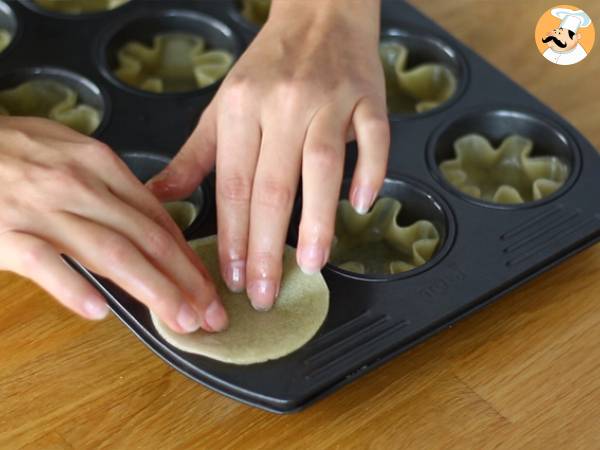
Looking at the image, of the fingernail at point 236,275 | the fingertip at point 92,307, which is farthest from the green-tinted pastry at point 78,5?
the fingertip at point 92,307

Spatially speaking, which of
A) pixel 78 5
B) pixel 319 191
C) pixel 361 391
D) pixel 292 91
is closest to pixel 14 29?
pixel 78 5

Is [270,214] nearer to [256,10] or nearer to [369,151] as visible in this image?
[369,151]

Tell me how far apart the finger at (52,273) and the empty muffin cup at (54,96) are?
0.45 m

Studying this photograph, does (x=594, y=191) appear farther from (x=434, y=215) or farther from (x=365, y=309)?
(x=365, y=309)

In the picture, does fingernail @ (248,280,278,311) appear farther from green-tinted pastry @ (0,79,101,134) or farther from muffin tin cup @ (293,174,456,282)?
Answer: green-tinted pastry @ (0,79,101,134)

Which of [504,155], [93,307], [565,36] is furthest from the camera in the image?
[565,36]

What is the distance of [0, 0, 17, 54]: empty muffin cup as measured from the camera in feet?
4.64

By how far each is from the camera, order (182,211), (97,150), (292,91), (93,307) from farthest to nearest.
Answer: (182,211)
(292,91)
(97,150)
(93,307)

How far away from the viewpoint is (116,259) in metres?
0.90

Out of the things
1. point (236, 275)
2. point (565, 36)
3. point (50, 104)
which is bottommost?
point (50, 104)

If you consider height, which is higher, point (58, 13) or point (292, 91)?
point (292, 91)

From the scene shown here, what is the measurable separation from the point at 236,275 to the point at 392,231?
268mm

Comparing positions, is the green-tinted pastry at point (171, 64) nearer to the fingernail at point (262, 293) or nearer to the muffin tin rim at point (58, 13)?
the muffin tin rim at point (58, 13)

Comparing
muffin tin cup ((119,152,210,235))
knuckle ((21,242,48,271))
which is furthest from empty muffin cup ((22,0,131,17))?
knuckle ((21,242,48,271))
